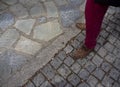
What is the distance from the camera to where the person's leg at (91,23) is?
2.34 m

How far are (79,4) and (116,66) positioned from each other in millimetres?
1218

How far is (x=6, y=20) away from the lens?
3.45 m

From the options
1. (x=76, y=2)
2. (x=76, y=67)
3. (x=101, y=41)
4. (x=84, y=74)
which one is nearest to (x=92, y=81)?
(x=84, y=74)

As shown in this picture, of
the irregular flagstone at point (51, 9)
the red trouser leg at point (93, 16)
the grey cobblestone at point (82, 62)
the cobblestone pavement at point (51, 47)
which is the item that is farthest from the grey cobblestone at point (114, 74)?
the irregular flagstone at point (51, 9)

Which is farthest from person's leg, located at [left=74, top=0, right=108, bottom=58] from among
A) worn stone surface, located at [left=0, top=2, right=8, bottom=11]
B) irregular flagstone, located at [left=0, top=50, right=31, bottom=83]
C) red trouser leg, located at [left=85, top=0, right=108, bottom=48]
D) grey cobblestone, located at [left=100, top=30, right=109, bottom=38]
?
worn stone surface, located at [left=0, top=2, right=8, bottom=11]

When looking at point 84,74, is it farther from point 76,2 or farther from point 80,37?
point 76,2

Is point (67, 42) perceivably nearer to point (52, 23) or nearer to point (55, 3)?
point (52, 23)

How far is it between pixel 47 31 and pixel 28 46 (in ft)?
1.21

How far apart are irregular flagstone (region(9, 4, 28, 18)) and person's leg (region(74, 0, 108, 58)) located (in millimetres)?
1057

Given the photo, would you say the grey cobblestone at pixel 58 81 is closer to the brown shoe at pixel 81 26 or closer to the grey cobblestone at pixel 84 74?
the grey cobblestone at pixel 84 74

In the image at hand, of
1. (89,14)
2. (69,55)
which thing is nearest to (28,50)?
(69,55)

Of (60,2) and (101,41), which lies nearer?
(101,41)

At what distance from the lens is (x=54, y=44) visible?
3174 millimetres

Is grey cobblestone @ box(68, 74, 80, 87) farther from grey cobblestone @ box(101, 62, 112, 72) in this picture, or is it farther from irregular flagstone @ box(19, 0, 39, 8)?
irregular flagstone @ box(19, 0, 39, 8)
